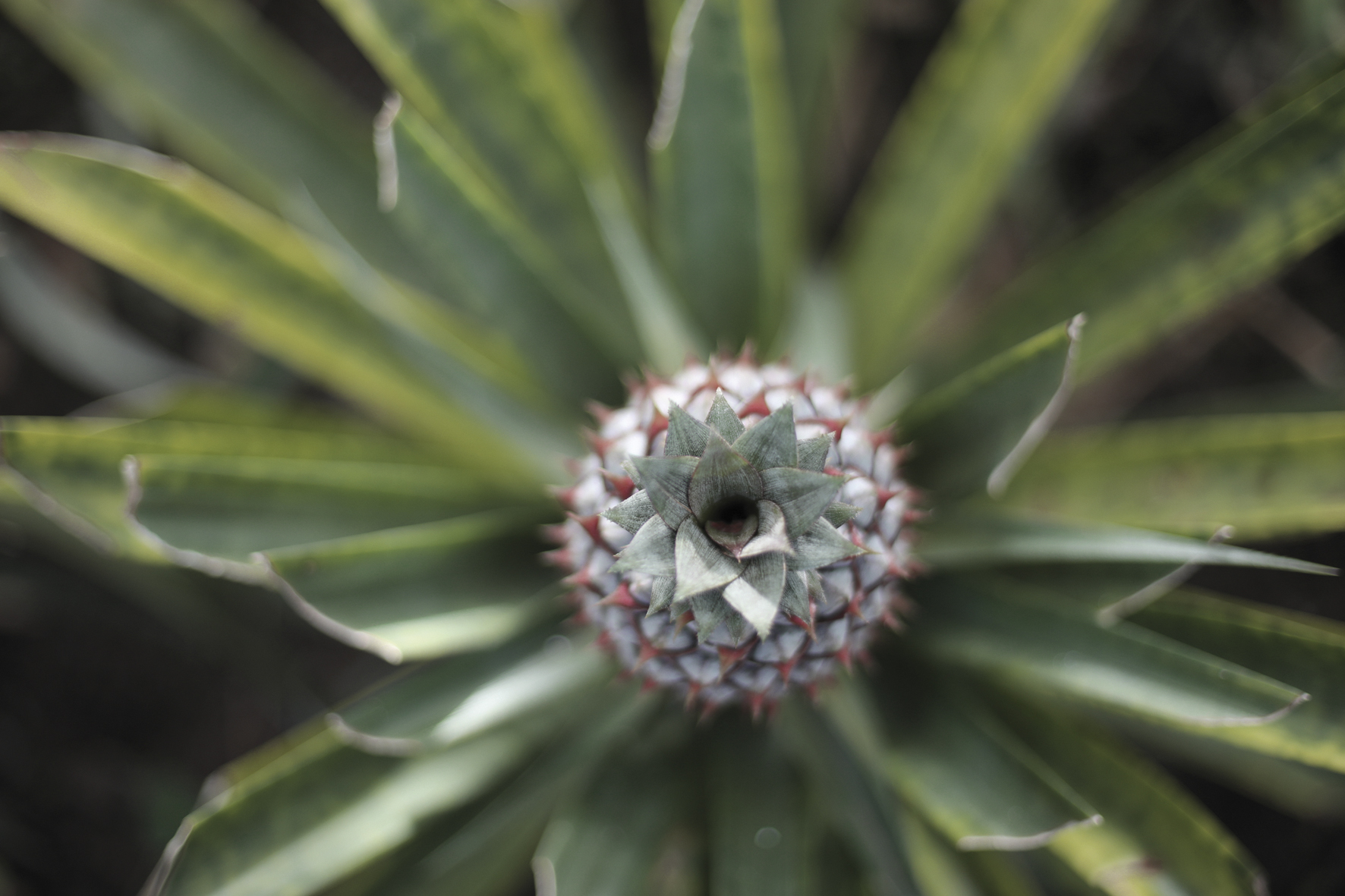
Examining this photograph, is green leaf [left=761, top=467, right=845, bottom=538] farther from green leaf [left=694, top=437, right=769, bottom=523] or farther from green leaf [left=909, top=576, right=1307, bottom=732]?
green leaf [left=909, top=576, right=1307, bottom=732]

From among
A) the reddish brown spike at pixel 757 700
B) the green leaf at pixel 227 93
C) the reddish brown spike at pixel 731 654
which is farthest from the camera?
the green leaf at pixel 227 93

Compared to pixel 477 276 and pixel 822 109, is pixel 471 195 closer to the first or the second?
pixel 477 276

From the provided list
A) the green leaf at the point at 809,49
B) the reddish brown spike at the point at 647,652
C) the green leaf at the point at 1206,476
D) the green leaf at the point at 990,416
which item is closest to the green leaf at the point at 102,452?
the reddish brown spike at the point at 647,652

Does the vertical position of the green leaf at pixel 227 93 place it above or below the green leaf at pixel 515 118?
above

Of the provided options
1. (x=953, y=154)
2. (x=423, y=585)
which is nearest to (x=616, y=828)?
(x=423, y=585)

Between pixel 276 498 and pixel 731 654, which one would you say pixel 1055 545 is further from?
pixel 276 498

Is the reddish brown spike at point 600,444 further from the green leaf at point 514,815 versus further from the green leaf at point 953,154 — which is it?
the green leaf at point 953,154
